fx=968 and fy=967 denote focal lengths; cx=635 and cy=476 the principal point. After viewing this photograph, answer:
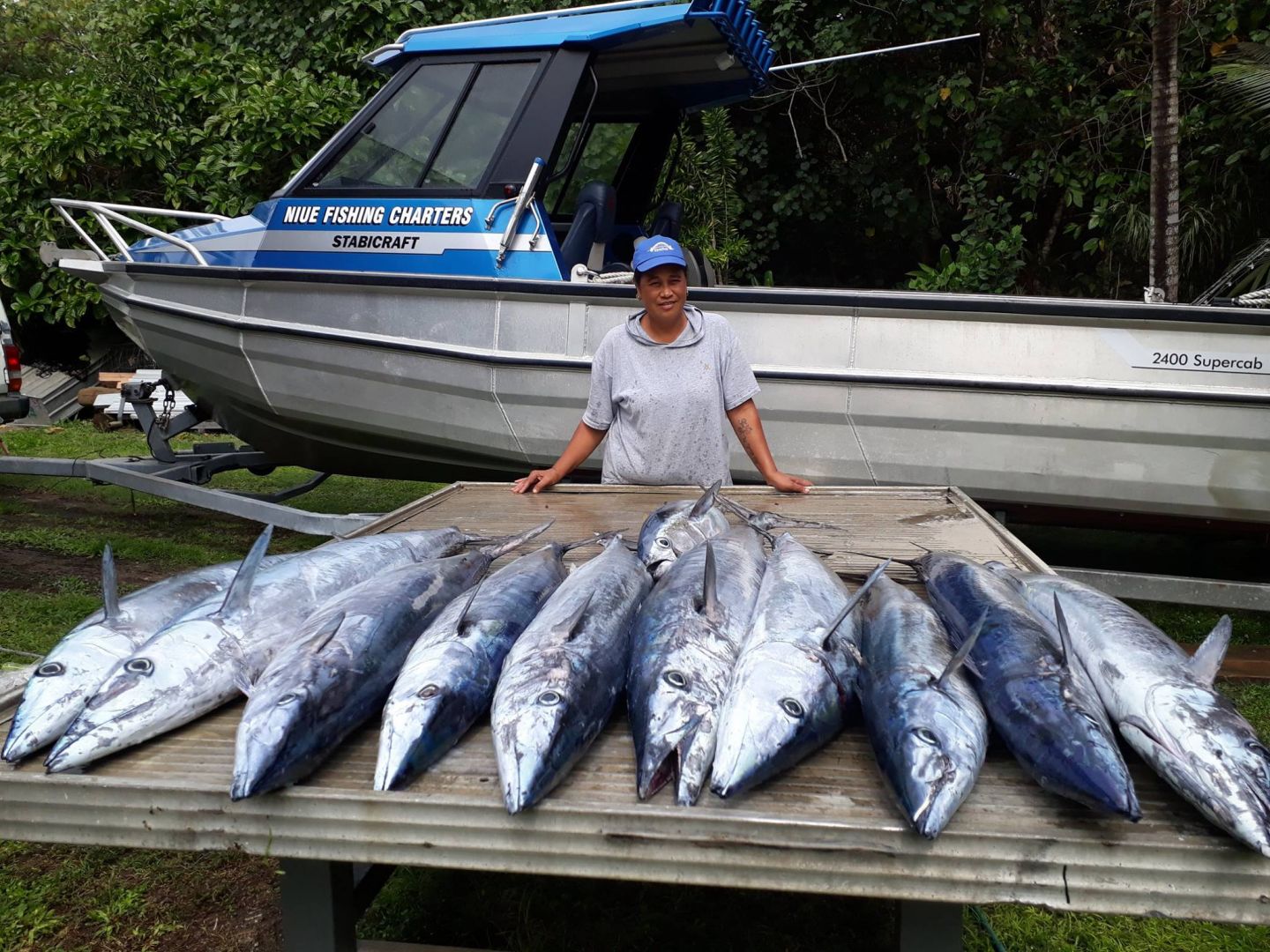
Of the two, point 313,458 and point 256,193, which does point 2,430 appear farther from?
point 313,458

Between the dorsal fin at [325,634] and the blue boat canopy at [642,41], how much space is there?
3.77 meters

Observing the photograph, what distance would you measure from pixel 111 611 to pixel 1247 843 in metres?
1.91

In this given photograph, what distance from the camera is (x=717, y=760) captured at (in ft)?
4.60

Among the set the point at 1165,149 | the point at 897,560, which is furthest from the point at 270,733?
the point at 1165,149

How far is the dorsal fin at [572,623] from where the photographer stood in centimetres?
173

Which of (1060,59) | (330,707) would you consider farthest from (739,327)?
(1060,59)

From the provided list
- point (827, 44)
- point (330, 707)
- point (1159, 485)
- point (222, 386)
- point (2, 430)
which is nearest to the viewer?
point (330, 707)

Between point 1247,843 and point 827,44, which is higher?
point 827,44

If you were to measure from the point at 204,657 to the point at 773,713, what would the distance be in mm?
984

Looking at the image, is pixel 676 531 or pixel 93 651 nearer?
pixel 93 651

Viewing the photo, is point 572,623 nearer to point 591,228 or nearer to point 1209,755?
point 1209,755

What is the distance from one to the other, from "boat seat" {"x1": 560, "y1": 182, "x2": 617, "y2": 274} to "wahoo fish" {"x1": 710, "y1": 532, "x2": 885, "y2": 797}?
11.0 ft

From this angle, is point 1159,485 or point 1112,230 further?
point 1112,230

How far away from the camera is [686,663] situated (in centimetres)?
164
